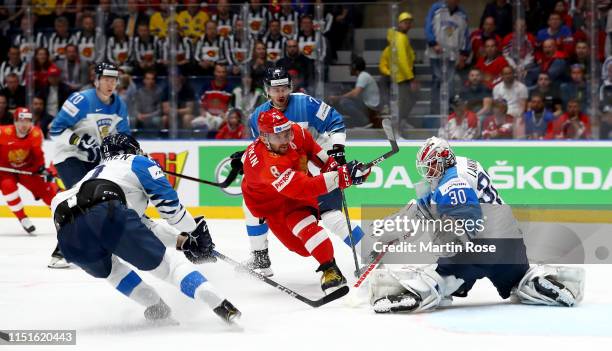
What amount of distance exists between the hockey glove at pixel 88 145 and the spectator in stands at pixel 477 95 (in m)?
3.33

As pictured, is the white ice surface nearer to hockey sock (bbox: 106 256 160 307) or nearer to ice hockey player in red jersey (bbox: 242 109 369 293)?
hockey sock (bbox: 106 256 160 307)

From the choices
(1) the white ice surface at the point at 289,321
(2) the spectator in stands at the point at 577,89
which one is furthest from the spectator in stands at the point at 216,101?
(1) the white ice surface at the point at 289,321

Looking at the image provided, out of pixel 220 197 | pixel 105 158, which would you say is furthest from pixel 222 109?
pixel 105 158

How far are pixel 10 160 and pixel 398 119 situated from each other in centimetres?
305

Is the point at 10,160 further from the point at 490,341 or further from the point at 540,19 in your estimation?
the point at 490,341

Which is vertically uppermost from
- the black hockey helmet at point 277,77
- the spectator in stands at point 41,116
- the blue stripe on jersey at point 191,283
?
the black hockey helmet at point 277,77

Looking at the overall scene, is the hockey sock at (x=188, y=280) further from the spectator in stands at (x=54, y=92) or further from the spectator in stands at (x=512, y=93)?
the spectator in stands at (x=54, y=92)

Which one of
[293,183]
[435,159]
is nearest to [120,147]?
[293,183]

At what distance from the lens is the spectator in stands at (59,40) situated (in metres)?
8.97

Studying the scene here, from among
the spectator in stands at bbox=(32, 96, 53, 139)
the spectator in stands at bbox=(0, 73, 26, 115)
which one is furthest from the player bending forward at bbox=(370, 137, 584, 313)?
the spectator in stands at bbox=(0, 73, 26, 115)

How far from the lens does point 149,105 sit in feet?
28.6

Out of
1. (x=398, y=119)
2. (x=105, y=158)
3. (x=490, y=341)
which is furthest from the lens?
(x=398, y=119)

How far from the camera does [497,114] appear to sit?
8.20 m

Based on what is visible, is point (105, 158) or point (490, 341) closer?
point (490, 341)
